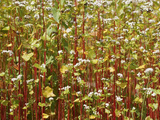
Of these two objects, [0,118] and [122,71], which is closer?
[0,118]

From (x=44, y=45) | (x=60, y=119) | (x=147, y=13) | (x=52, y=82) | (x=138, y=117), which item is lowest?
(x=138, y=117)

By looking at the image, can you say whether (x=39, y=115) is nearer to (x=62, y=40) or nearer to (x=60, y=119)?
(x=60, y=119)

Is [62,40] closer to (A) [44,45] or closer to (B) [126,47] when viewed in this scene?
(A) [44,45]

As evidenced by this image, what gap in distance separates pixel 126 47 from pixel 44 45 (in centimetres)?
75

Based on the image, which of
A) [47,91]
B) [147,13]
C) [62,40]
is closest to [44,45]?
[62,40]

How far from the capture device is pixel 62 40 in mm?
2098

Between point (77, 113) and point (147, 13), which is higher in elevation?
point (147, 13)

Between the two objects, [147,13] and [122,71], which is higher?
[147,13]

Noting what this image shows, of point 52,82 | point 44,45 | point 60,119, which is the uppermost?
point 44,45

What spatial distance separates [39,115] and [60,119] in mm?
197

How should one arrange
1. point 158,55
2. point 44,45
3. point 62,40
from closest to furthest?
1. point 44,45
2. point 62,40
3. point 158,55

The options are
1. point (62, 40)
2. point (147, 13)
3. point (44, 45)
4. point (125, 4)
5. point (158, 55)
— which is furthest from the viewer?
point (147, 13)

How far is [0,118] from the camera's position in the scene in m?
2.29

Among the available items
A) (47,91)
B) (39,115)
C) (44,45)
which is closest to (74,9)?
(44,45)
